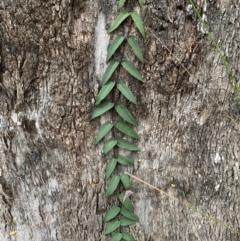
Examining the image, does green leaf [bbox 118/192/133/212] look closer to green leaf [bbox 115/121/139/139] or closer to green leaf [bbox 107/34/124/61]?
green leaf [bbox 115/121/139/139]

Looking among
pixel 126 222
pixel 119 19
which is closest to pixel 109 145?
pixel 126 222

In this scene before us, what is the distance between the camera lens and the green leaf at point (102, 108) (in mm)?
1214

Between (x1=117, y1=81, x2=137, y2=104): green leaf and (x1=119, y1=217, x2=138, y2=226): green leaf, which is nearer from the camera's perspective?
(x1=117, y1=81, x2=137, y2=104): green leaf

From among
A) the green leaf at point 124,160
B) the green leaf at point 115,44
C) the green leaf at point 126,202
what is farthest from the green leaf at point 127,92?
the green leaf at point 126,202

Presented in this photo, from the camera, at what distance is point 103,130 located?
1.24 meters

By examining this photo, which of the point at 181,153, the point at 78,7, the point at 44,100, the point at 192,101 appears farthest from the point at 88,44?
the point at 181,153

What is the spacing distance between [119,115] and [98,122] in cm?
8

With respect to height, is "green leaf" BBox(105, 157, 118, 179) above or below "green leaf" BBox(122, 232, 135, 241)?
above

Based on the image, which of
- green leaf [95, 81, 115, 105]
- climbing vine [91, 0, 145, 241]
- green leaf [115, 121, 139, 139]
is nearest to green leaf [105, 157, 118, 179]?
climbing vine [91, 0, 145, 241]

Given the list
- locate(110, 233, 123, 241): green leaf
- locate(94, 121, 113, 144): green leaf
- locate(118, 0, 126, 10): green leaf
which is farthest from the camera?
locate(110, 233, 123, 241): green leaf

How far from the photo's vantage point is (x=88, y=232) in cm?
138

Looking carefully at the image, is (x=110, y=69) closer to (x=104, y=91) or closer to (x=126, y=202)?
(x=104, y=91)

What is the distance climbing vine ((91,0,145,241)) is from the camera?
1151 mm

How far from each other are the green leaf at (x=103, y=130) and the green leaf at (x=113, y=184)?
0.52 ft
